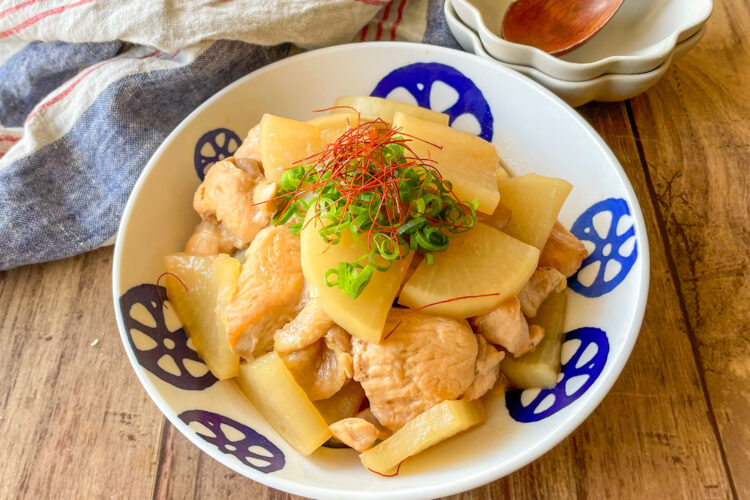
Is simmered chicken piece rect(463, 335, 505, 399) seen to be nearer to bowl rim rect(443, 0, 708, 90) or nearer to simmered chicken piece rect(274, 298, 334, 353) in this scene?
simmered chicken piece rect(274, 298, 334, 353)

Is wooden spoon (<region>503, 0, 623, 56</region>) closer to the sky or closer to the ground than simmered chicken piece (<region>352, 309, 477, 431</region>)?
closer to the sky

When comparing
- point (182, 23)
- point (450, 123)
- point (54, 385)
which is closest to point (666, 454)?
point (450, 123)

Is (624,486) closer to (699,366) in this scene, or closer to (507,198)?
(699,366)

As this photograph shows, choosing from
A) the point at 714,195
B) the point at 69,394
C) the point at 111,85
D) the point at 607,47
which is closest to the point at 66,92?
the point at 111,85

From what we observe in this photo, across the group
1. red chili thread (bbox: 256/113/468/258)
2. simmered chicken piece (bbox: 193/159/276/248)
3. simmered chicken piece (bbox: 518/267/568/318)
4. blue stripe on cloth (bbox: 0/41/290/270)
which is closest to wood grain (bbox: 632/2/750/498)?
simmered chicken piece (bbox: 518/267/568/318)

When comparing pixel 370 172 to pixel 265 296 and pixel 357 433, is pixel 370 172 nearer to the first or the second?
pixel 265 296

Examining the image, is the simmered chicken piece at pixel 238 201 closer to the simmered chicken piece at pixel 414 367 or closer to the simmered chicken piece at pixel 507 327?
the simmered chicken piece at pixel 414 367
